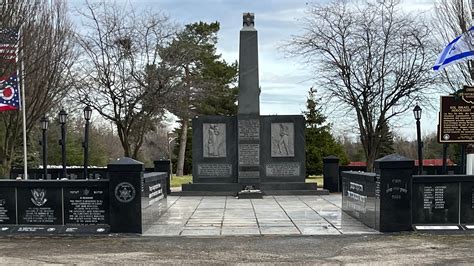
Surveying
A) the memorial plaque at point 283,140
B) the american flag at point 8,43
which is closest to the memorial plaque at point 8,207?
the american flag at point 8,43

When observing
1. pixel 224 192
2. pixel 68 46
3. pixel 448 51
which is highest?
pixel 68 46

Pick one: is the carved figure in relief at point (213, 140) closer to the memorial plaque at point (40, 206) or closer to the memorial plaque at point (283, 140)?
the memorial plaque at point (283, 140)

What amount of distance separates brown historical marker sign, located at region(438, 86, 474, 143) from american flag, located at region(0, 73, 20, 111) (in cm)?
1269

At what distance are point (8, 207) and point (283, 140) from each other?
14.4 metres

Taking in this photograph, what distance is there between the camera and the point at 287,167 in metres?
25.2

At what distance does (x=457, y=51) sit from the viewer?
675 inches

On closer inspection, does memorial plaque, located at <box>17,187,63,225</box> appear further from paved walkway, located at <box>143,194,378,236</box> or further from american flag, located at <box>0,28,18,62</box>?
american flag, located at <box>0,28,18,62</box>

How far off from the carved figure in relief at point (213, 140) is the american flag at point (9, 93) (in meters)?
8.10

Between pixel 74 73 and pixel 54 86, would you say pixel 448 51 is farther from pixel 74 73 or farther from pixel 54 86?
pixel 74 73

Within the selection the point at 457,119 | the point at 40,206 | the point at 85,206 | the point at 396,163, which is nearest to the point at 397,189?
the point at 396,163

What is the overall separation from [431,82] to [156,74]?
14.3 meters

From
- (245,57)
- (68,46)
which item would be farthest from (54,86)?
(245,57)

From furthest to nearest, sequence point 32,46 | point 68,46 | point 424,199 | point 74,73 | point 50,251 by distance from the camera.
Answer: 1. point 74,73
2. point 68,46
3. point 32,46
4. point 424,199
5. point 50,251

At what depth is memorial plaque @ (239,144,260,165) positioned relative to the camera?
80.6ft
